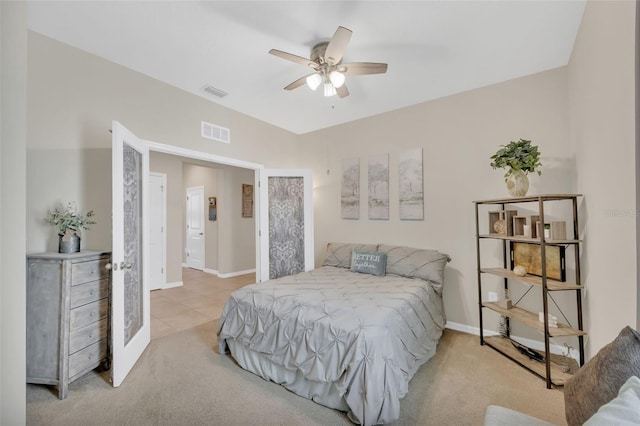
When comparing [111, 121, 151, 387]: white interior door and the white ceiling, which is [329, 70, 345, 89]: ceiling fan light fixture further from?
[111, 121, 151, 387]: white interior door

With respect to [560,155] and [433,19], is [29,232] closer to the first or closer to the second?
[433,19]

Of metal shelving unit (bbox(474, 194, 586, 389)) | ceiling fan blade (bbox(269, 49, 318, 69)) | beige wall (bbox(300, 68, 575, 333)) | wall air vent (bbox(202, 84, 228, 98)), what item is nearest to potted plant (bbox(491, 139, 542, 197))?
metal shelving unit (bbox(474, 194, 586, 389))

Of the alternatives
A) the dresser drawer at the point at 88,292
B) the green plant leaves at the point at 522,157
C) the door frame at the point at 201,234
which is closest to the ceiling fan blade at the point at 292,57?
the green plant leaves at the point at 522,157

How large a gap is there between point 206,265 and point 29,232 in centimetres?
451

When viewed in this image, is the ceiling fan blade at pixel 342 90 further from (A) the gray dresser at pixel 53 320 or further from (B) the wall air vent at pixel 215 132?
(A) the gray dresser at pixel 53 320

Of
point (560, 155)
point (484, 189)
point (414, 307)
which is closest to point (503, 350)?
point (414, 307)

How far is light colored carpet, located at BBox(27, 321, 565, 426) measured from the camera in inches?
69.9

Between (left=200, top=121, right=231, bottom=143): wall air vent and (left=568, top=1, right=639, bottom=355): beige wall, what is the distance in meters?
3.59

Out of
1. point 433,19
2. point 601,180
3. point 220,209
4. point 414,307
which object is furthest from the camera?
point 220,209

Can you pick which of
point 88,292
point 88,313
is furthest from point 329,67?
point 88,313

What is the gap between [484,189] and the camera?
9.86ft

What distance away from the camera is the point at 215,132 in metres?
3.51

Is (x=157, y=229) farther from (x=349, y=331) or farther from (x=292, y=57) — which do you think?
(x=349, y=331)

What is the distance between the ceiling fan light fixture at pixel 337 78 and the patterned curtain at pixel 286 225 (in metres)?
2.10
